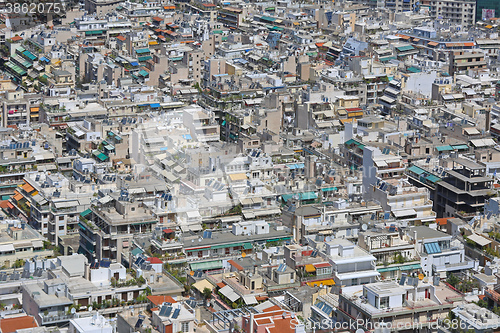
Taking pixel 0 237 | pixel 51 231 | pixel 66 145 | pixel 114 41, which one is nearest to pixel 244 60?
pixel 114 41

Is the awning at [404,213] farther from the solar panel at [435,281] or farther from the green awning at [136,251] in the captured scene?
the green awning at [136,251]

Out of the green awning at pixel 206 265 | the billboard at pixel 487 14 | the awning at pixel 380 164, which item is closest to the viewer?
the green awning at pixel 206 265

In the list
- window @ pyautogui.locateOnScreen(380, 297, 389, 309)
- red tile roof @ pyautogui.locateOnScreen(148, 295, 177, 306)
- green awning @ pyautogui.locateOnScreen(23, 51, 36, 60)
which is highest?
green awning @ pyautogui.locateOnScreen(23, 51, 36, 60)

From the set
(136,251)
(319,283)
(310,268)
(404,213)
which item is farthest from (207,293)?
(404,213)

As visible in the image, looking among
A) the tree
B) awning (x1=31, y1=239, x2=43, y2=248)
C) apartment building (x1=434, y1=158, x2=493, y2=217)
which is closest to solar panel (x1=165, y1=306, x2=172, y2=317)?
the tree

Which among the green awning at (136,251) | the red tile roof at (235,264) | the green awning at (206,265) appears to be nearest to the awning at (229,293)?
the red tile roof at (235,264)

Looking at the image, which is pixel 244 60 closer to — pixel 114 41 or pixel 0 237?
pixel 114 41

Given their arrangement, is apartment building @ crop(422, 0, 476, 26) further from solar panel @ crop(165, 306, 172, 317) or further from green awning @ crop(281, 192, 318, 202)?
solar panel @ crop(165, 306, 172, 317)
